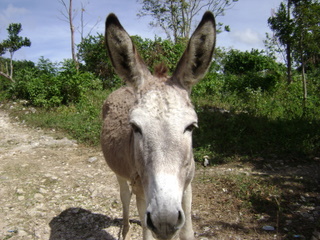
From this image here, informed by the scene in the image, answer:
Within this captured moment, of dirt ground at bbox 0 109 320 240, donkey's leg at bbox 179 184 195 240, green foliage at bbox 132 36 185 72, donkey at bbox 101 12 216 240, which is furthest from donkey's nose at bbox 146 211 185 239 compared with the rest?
green foliage at bbox 132 36 185 72

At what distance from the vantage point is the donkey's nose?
1540 millimetres

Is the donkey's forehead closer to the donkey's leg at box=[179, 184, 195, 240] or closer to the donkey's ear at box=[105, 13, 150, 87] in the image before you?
the donkey's ear at box=[105, 13, 150, 87]

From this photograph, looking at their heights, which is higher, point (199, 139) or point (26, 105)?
point (26, 105)

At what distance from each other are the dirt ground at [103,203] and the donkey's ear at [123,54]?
2357mm

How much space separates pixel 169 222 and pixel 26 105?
11.3m

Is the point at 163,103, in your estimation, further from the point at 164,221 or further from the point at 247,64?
the point at 247,64

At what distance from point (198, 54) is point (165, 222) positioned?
1458 mm

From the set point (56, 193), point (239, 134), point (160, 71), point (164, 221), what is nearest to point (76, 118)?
point (56, 193)

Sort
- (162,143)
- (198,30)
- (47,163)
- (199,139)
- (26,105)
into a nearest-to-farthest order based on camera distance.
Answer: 1. (162,143)
2. (198,30)
3. (47,163)
4. (199,139)
5. (26,105)

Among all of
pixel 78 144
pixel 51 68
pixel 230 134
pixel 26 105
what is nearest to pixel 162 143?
pixel 230 134

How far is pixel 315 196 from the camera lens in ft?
13.3

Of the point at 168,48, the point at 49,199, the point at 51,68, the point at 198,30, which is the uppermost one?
the point at 168,48

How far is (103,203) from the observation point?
439 cm

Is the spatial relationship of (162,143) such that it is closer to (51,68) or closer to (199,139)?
(199,139)
